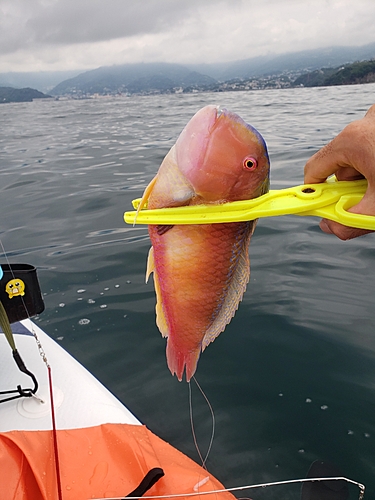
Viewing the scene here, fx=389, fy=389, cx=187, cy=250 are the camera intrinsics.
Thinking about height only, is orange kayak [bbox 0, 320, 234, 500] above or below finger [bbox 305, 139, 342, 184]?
below

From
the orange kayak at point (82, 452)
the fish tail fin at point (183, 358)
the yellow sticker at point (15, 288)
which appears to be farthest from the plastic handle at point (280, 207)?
the yellow sticker at point (15, 288)

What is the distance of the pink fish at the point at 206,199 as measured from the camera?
152 centimetres

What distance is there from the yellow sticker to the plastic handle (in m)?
1.65

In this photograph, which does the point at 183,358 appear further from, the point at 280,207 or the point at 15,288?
the point at 15,288

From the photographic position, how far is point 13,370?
3029 mm

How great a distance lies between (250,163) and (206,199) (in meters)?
0.23

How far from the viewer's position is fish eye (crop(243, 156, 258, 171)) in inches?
60.5

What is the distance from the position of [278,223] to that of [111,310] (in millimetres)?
3218

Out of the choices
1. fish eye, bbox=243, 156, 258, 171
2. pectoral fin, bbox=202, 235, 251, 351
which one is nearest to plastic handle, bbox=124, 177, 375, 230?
fish eye, bbox=243, 156, 258, 171

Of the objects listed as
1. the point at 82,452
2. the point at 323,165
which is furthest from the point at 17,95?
the point at 323,165

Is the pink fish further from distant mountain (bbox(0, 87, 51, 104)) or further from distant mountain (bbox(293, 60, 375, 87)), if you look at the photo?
distant mountain (bbox(0, 87, 51, 104))

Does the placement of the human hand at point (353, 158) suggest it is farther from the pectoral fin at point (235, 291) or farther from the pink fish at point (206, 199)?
the pectoral fin at point (235, 291)

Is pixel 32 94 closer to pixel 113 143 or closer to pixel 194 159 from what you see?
pixel 113 143

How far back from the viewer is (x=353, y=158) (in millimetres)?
1382
